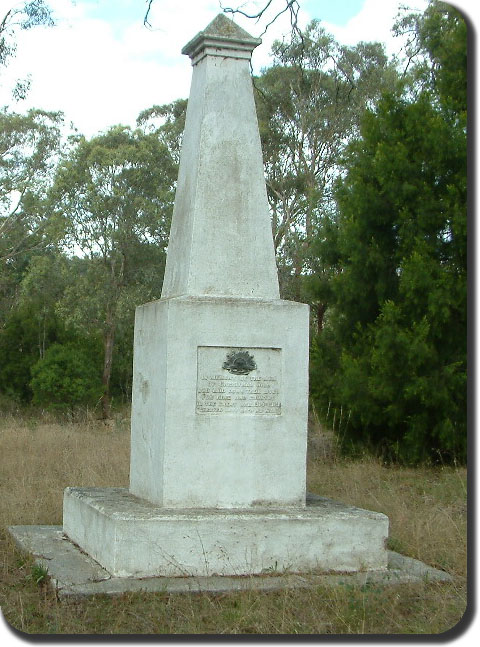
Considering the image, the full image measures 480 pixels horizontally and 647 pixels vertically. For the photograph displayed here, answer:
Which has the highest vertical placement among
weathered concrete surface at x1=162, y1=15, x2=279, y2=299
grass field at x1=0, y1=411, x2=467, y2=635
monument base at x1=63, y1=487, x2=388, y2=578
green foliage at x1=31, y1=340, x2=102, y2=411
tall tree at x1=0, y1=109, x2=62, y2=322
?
tall tree at x1=0, y1=109, x2=62, y2=322

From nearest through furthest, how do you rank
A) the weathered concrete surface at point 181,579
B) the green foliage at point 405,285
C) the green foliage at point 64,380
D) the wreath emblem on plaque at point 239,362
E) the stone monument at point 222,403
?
the weathered concrete surface at point 181,579 → the stone monument at point 222,403 → the wreath emblem on plaque at point 239,362 → the green foliage at point 405,285 → the green foliage at point 64,380

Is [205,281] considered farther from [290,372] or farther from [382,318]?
[382,318]

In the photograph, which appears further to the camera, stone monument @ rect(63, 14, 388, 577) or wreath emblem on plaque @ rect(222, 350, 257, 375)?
wreath emblem on plaque @ rect(222, 350, 257, 375)

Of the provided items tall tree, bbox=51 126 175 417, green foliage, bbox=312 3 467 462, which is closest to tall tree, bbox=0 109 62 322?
tall tree, bbox=51 126 175 417

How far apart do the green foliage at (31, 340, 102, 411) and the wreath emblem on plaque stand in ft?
58.8

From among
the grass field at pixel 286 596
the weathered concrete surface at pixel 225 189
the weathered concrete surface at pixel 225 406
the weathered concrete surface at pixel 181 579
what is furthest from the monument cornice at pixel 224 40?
the grass field at pixel 286 596

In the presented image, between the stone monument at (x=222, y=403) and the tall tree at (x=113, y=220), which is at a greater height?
the tall tree at (x=113, y=220)

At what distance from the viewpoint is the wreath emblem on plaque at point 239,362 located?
21.1 feet

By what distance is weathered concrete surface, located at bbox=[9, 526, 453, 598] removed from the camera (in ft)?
18.1

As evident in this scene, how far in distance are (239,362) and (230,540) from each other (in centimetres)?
130

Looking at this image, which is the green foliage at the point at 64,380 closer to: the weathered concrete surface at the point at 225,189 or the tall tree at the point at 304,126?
the tall tree at the point at 304,126

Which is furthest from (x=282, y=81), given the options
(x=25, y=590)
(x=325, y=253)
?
(x=25, y=590)

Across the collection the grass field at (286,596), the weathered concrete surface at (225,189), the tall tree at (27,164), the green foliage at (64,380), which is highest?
the tall tree at (27,164)

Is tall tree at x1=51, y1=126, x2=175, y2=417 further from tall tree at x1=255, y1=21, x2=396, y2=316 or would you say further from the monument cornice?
the monument cornice
